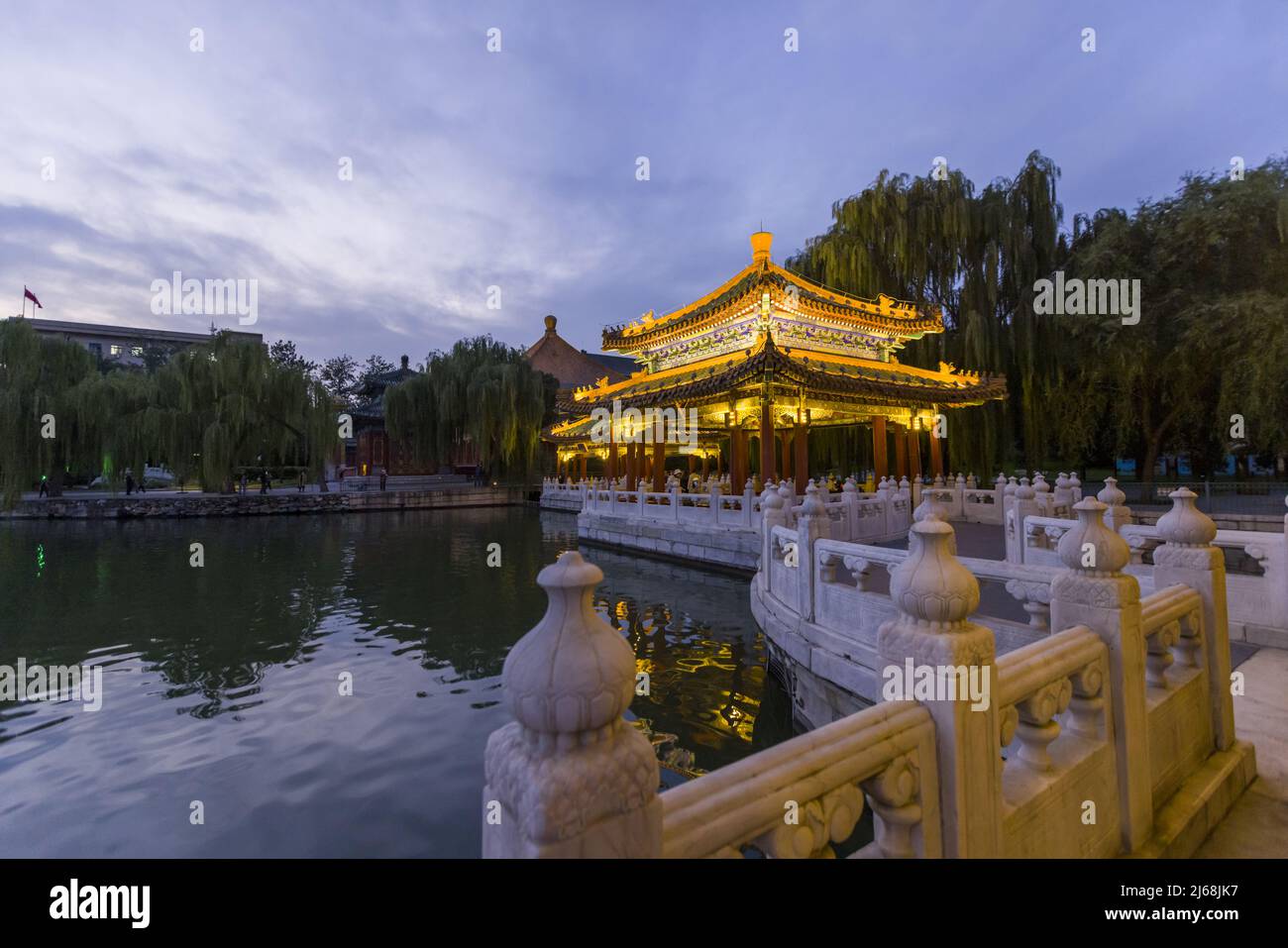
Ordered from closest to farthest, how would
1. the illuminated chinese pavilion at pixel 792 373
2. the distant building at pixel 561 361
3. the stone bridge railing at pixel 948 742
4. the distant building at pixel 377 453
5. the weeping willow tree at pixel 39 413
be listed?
1. the stone bridge railing at pixel 948 742
2. the illuminated chinese pavilion at pixel 792 373
3. the weeping willow tree at pixel 39 413
4. the distant building at pixel 377 453
5. the distant building at pixel 561 361

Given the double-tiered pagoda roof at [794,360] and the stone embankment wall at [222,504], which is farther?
the stone embankment wall at [222,504]

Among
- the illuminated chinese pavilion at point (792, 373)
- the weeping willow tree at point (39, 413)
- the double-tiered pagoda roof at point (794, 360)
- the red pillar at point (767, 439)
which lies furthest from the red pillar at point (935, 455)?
the weeping willow tree at point (39, 413)

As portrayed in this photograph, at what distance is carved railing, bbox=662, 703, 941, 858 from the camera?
134 cm

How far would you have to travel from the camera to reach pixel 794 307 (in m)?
15.6

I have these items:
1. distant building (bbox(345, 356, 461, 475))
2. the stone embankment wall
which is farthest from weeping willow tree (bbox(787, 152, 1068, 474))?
distant building (bbox(345, 356, 461, 475))

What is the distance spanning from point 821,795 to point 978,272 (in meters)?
20.3

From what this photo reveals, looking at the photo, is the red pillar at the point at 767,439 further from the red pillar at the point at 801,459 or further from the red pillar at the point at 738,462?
the red pillar at the point at 738,462

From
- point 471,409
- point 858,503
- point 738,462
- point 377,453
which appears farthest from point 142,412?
point 858,503

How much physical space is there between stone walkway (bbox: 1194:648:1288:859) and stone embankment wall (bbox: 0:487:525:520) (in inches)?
1047

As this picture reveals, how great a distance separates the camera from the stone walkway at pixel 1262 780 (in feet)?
8.50

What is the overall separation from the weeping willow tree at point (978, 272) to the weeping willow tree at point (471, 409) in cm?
1468

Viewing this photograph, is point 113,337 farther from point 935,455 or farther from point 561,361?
→ point 935,455

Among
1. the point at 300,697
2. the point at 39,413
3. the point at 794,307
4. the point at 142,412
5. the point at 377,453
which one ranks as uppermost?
the point at 794,307

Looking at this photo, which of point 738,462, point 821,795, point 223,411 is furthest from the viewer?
point 223,411
